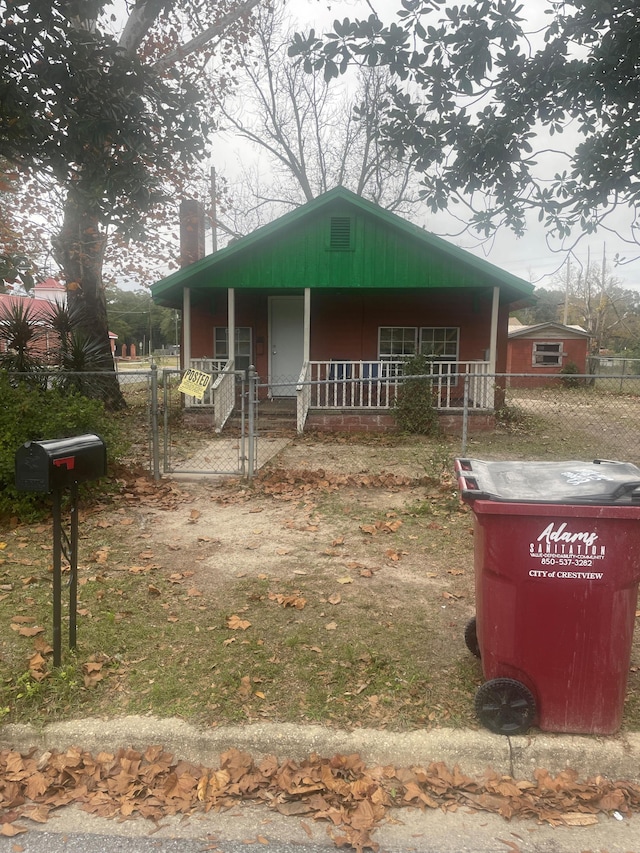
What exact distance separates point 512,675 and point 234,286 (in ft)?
37.8

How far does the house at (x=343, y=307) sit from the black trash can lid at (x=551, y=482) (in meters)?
7.88

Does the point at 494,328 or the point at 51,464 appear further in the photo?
the point at 494,328

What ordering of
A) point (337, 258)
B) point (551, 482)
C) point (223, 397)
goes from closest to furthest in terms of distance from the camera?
point (551, 482) → point (223, 397) → point (337, 258)

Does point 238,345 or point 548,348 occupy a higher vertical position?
point 548,348

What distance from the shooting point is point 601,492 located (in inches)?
107

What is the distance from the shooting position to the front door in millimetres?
15375

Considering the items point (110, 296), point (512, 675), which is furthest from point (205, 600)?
point (110, 296)

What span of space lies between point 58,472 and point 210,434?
915 centimetres

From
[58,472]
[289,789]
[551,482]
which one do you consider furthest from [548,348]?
[289,789]

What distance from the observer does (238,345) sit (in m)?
15.7

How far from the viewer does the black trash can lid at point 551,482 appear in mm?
2686

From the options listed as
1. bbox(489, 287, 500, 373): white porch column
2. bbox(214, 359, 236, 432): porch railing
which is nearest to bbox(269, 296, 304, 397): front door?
bbox(214, 359, 236, 432): porch railing

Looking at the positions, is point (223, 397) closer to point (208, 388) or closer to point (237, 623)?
point (208, 388)

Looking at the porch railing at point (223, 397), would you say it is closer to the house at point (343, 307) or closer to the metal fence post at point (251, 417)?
the house at point (343, 307)
